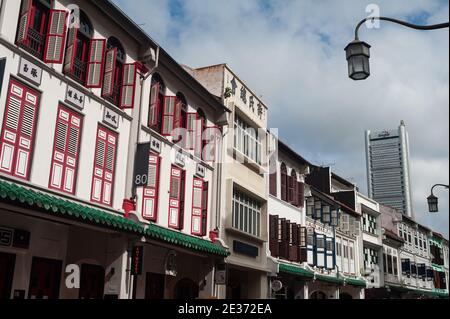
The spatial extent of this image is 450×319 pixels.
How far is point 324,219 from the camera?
106 ft

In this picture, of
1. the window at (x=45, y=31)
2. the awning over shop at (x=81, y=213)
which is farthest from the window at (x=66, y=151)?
the window at (x=45, y=31)

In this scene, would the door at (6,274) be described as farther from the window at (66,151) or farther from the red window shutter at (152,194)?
the red window shutter at (152,194)

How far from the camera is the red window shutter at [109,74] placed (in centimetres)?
1477

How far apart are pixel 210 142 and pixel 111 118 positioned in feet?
21.6

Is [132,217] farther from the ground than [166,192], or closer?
closer

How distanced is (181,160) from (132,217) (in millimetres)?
4272

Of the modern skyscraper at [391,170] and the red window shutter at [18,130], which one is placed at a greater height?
the modern skyscraper at [391,170]

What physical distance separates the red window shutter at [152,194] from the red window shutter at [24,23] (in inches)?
235

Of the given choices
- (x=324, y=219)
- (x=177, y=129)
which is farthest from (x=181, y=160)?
(x=324, y=219)

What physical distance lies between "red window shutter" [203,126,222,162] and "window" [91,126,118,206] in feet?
19.8

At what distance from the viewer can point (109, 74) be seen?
14.8 meters

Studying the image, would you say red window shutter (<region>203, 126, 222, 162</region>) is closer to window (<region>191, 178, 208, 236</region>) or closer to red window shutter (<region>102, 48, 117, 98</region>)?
window (<region>191, 178, 208, 236</region>)
